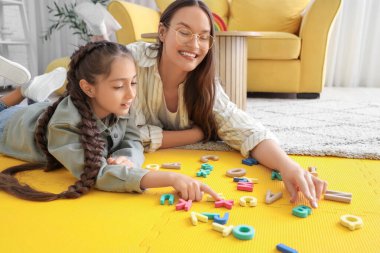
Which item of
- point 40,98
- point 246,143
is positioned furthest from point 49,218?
point 40,98

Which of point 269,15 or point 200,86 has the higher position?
point 269,15

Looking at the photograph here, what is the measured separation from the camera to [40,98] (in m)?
1.51

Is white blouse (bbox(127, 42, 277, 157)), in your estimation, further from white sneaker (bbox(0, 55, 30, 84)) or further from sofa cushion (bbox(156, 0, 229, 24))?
sofa cushion (bbox(156, 0, 229, 24))

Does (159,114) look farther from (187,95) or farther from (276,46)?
(276,46)

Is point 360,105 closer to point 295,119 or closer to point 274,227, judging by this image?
point 295,119

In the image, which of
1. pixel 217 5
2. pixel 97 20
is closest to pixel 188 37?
pixel 97 20

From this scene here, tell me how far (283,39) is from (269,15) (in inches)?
16.6

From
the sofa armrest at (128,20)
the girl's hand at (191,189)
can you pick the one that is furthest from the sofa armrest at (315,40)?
the girl's hand at (191,189)

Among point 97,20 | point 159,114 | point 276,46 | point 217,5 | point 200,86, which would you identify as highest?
point 217,5

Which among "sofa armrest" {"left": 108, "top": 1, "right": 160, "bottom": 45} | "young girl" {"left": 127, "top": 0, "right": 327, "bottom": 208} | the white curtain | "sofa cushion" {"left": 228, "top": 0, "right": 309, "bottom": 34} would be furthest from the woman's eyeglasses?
the white curtain

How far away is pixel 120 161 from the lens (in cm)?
100

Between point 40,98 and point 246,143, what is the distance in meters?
0.87

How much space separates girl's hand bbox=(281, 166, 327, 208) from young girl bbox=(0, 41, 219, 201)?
0.64 ft

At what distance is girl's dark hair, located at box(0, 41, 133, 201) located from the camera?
0.91m
